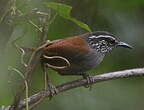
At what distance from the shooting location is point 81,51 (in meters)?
3.52

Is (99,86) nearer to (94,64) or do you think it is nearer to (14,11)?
(94,64)

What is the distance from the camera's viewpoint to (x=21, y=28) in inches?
85.0

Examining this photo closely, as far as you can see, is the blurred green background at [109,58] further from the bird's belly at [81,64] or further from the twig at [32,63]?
the twig at [32,63]

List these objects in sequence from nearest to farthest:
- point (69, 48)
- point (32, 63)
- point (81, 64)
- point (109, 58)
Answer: point (32, 63), point (69, 48), point (81, 64), point (109, 58)

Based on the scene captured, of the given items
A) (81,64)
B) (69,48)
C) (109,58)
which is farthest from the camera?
(109,58)

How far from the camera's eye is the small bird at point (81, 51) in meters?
3.05

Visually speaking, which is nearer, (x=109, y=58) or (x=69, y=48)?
(x=69, y=48)

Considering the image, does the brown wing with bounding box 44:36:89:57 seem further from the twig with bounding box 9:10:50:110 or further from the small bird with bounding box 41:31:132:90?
the twig with bounding box 9:10:50:110

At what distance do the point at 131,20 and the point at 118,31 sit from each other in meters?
0.15

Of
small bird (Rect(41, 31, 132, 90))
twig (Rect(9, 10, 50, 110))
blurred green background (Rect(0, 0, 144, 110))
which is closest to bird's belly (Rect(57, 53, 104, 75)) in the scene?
small bird (Rect(41, 31, 132, 90))

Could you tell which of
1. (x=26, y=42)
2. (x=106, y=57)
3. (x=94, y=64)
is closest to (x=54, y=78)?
Answer: (x=94, y=64)

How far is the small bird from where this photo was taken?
3053 millimetres

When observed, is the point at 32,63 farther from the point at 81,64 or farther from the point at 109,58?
the point at 109,58

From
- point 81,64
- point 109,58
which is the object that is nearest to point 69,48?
point 81,64
